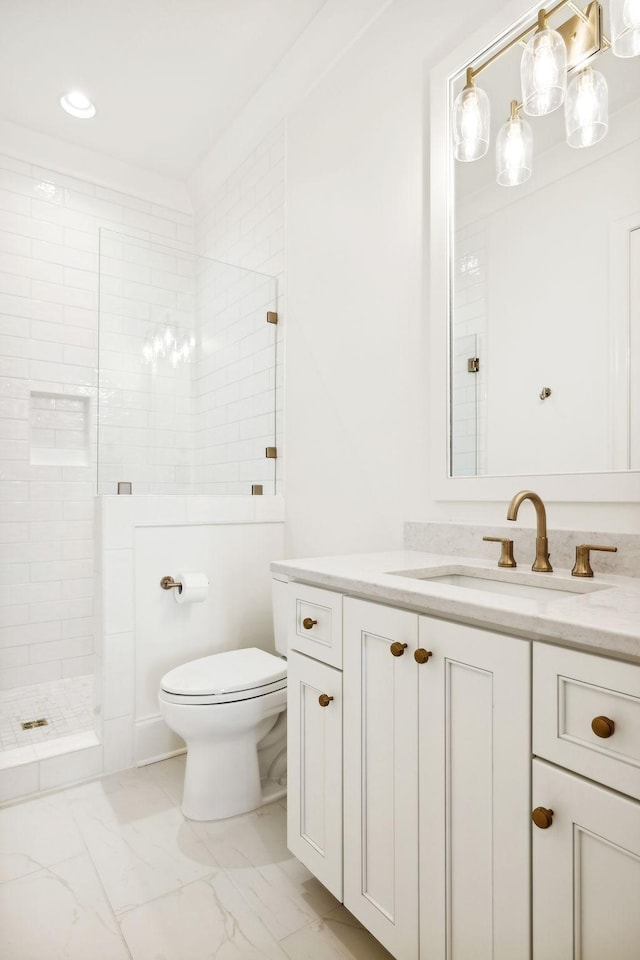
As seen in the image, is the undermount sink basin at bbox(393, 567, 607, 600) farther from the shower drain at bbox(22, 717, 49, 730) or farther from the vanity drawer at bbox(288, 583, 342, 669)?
the shower drain at bbox(22, 717, 49, 730)

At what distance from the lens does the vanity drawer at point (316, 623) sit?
4.11ft

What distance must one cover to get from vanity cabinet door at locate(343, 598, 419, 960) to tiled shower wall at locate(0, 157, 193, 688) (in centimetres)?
219

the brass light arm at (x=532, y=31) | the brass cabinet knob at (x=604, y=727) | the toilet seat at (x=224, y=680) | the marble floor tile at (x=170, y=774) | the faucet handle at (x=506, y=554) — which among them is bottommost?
the marble floor tile at (x=170, y=774)

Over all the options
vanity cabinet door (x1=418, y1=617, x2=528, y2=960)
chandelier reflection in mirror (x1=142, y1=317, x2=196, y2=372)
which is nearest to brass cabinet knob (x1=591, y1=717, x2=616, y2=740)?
vanity cabinet door (x1=418, y1=617, x2=528, y2=960)

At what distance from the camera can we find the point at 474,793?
0.90 metres

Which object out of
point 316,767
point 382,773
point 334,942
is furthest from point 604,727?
point 334,942

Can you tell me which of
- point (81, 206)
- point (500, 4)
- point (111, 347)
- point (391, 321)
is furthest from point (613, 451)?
point (81, 206)

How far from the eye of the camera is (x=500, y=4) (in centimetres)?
153

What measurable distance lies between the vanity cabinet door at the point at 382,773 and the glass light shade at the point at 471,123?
1364 mm

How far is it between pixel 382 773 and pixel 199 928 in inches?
25.2

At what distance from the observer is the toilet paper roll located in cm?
210

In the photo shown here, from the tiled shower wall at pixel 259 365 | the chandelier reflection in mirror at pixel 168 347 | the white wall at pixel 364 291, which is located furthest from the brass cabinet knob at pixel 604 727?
the chandelier reflection in mirror at pixel 168 347

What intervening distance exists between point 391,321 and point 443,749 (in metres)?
1.40

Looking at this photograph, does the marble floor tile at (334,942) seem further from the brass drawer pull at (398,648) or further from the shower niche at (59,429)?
the shower niche at (59,429)
